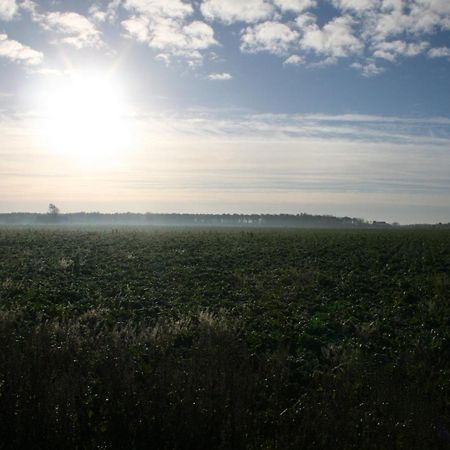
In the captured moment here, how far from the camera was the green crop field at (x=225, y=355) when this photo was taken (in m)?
6.98

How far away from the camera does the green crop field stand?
6.98 metres

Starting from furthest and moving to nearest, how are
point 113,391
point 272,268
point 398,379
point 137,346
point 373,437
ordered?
1. point 272,268
2. point 137,346
3. point 398,379
4. point 113,391
5. point 373,437

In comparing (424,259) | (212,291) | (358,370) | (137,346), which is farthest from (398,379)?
(424,259)

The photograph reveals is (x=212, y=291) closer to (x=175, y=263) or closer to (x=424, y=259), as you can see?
(x=175, y=263)

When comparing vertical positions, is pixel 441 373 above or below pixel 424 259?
below

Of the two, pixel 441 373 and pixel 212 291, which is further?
pixel 212 291

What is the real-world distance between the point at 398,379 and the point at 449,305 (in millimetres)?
7214

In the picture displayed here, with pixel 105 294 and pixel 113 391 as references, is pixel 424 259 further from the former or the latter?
pixel 113 391

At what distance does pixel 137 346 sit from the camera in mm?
11438

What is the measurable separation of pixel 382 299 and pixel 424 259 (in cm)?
924

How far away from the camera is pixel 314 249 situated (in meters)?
30.9

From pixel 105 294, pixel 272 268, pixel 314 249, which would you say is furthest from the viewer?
pixel 314 249

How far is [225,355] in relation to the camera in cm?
912

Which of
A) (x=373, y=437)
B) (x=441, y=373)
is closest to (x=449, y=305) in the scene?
(x=441, y=373)
